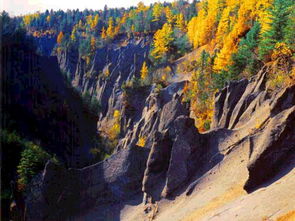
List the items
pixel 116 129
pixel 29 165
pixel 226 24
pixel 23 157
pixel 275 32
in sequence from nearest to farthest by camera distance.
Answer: pixel 29 165, pixel 23 157, pixel 275 32, pixel 116 129, pixel 226 24

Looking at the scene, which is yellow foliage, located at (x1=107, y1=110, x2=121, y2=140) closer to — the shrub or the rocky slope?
the shrub

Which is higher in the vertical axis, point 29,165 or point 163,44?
point 163,44

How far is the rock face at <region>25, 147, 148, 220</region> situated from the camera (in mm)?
31703

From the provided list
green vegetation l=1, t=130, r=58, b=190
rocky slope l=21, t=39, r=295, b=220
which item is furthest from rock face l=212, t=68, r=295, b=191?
green vegetation l=1, t=130, r=58, b=190

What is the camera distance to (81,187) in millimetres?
32719

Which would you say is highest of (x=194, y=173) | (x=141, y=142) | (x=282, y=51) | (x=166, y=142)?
(x=282, y=51)

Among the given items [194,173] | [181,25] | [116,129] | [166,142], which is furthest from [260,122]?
[181,25]

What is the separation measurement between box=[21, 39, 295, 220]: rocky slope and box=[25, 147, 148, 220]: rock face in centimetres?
9

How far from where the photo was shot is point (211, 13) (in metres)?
113

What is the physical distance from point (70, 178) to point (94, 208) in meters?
3.51

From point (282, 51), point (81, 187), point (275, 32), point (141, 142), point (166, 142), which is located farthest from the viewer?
point (141, 142)

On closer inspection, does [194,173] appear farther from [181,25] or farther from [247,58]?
[181,25]

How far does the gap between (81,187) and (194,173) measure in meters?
10.7

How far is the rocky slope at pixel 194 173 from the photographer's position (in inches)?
859
